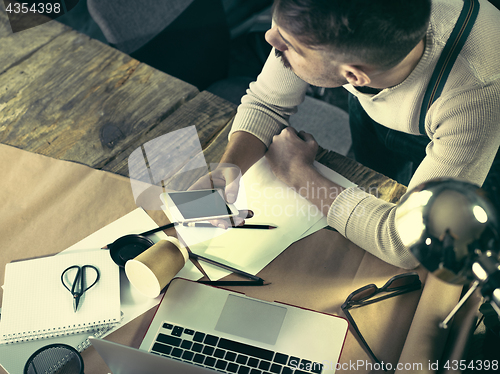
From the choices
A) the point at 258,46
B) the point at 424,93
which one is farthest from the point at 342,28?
the point at 258,46

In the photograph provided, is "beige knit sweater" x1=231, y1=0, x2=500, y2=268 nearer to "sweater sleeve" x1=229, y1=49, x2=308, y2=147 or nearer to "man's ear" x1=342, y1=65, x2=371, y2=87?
"man's ear" x1=342, y1=65, x2=371, y2=87

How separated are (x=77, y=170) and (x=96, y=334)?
0.40 metres

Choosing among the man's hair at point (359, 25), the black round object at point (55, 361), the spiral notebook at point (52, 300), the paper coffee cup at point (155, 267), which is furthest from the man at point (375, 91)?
the black round object at point (55, 361)

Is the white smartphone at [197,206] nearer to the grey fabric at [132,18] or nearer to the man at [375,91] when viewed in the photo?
the man at [375,91]

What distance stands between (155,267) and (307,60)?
506 mm

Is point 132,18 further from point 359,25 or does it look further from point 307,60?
point 359,25

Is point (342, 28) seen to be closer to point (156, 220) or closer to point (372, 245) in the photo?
point (372, 245)

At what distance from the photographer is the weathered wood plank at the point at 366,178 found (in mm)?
942

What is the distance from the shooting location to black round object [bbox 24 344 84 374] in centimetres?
72

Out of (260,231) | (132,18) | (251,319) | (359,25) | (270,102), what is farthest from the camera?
(132,18)

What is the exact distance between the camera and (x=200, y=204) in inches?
36.3

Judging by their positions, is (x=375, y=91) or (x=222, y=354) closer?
(x=222, y=354)

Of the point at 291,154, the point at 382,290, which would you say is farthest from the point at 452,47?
the point at 382,290

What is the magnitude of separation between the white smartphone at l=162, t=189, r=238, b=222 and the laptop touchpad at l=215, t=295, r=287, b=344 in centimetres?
19
